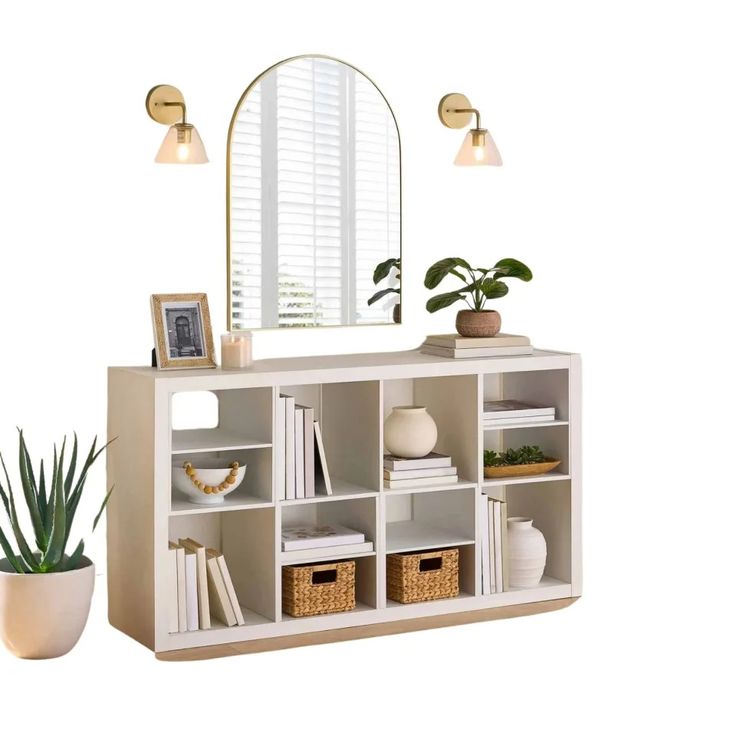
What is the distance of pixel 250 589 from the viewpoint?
4961 mm

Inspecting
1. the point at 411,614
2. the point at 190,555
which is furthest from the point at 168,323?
the point at 411,614

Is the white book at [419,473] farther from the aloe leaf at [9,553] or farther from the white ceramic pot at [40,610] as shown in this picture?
the aloe leaf at [9,553]

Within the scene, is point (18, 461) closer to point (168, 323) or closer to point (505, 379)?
point (168, 323)

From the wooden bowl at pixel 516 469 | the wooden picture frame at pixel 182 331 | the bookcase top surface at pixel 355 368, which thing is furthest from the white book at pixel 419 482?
the wooden picture frame at pixel 182 331

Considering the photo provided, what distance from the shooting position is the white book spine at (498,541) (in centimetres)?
521

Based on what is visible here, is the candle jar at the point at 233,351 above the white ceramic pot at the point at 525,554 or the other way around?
above

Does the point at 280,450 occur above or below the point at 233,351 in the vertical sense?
below

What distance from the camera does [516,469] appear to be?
17.1 ft

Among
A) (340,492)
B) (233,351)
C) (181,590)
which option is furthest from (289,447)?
(181,590)

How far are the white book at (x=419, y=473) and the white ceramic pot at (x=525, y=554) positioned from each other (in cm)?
36

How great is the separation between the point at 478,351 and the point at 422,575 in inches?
31.4

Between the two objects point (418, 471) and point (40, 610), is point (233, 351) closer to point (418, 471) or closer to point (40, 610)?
point (418, 471)

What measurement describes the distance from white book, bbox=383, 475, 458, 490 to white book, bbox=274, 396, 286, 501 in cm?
40

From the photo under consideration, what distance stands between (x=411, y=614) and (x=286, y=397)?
0.88 m
